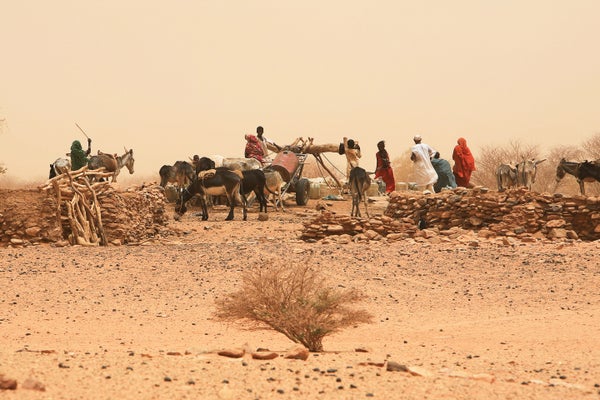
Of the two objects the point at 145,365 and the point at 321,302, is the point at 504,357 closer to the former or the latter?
the point at 321,302

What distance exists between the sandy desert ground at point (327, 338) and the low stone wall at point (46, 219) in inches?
29.4

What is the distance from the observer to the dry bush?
830 centimetres

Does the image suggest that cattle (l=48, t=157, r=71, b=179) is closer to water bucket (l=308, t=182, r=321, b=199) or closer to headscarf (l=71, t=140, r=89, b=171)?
headscarf (l=71, t=140, r=89, b=171)

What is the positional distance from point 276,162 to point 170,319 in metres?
17.5

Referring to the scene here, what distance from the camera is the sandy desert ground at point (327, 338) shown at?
19.3 feet

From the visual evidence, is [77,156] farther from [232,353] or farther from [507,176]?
[232,353]

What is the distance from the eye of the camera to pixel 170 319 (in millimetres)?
10750

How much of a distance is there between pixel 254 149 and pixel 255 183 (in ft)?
15.2

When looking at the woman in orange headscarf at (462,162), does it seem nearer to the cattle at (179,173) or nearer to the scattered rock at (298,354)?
the cattle at (179,173)

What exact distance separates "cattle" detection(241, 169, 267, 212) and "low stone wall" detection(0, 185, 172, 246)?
20.6 ft

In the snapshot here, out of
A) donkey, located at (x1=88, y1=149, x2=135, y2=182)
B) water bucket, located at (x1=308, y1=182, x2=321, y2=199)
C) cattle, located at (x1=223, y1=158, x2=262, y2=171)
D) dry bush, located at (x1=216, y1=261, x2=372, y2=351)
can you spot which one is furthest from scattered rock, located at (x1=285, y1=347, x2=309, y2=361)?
water bucket, located at (x1=308, y1=182, x2=321, y2=199)

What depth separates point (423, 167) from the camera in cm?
2420

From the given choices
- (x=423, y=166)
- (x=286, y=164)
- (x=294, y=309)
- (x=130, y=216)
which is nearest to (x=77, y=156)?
(x=130, y=216)

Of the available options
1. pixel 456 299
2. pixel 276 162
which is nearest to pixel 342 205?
pixel 276 162
